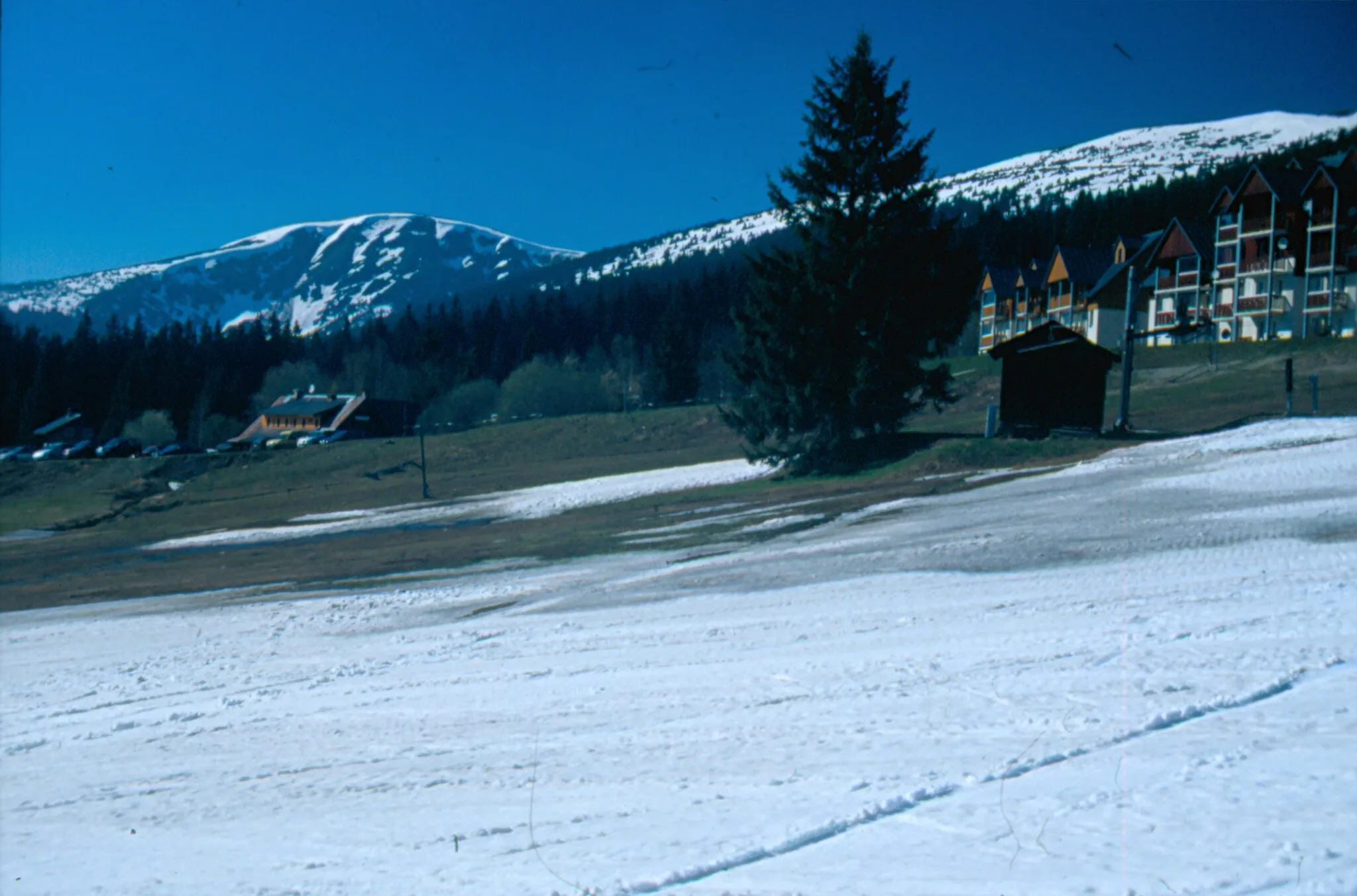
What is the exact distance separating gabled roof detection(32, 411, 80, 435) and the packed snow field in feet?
419

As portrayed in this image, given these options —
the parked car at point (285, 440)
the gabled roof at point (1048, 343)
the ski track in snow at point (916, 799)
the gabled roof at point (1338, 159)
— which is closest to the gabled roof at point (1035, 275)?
the gabled roof at point (1338, 159)

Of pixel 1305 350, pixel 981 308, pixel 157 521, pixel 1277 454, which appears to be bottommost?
pixel 157 521

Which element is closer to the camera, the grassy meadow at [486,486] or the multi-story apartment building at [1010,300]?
the grassy meadow at [486,486]

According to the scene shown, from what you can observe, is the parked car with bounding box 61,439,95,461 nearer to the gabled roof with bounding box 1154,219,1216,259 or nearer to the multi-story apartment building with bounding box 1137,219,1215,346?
the multi-story apartment building with bounding box 1137,219,1215,346

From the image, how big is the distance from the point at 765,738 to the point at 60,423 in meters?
141

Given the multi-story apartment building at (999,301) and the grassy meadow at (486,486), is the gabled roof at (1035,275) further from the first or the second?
the grassy meadow at (486,486)

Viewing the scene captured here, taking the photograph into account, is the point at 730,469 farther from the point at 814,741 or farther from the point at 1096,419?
the point at 814,741

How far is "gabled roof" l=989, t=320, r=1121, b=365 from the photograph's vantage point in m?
32.7

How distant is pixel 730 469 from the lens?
1625 inches

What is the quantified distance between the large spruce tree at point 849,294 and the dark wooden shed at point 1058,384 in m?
2.78

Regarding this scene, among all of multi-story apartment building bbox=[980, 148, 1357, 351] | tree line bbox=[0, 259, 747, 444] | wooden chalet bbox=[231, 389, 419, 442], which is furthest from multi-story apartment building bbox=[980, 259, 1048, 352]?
wooden chalet bbox=[231, 389, 419, 442]

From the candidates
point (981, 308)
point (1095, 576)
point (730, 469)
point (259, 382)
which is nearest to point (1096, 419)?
point (730, 469)

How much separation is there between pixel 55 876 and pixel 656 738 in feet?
12.5

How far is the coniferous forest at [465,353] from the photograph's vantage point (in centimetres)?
10831
